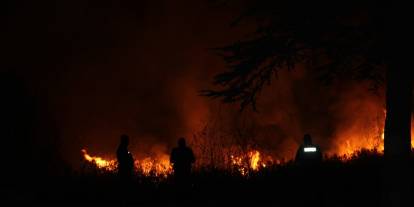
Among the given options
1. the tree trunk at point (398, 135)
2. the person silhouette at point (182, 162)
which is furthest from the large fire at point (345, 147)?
the tree trunk at point (398, 135)

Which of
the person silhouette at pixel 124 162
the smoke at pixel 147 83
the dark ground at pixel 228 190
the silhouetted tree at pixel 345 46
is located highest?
the smoke at pixel 147 83

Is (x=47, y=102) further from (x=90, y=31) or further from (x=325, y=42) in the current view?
(x=325, y=42)

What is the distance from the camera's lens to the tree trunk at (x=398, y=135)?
836cm

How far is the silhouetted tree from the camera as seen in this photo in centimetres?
809

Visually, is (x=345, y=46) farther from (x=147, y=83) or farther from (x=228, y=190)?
(x=147, y=83)

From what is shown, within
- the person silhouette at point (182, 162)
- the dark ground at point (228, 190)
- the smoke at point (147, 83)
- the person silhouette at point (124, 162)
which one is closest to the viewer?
the dark ground at point (228, 190)

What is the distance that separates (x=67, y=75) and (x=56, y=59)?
2.91 ft

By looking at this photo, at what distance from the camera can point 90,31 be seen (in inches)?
1019

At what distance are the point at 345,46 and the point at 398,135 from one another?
149cm

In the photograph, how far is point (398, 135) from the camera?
8391 mm

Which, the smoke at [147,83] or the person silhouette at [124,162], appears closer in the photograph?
the person silhouette at [124,162]

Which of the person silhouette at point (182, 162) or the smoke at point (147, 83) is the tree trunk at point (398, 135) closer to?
the person silhouette at point (182, 162)

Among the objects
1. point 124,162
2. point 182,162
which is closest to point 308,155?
point 182,162

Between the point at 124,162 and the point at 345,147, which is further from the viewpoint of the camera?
the point at 345,147
